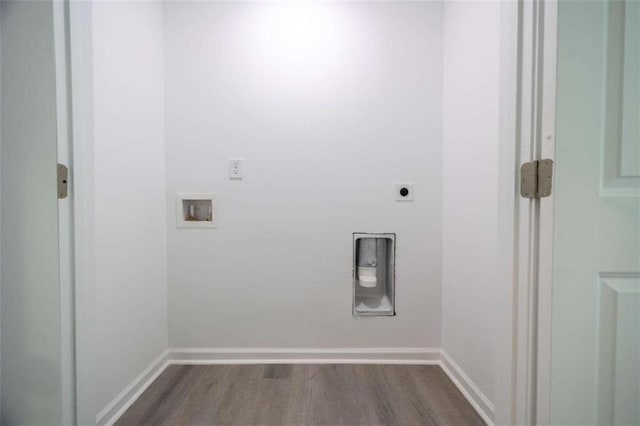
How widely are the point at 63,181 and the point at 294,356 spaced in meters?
1.51

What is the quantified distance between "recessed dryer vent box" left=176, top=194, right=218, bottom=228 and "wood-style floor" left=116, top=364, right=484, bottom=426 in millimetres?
820

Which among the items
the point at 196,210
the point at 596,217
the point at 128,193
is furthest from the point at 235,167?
the point at 596,217

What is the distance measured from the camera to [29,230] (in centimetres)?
66

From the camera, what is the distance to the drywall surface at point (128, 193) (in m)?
1.28

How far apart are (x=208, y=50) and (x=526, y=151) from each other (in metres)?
1.75

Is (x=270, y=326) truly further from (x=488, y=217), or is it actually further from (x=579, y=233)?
(x=579, y=233)

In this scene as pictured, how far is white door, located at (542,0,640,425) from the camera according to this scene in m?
0.61

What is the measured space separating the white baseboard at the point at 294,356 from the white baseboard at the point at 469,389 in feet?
0.36

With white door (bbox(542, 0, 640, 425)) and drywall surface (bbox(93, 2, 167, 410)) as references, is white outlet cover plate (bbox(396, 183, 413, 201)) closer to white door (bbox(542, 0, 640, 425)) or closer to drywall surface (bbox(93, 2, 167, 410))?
white door (bbox(542, 0, 640, 425))

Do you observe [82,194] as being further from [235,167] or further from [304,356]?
[304,356]

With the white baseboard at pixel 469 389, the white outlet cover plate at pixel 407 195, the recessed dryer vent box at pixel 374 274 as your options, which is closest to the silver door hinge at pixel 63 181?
the recessed dryer vent box at pixel 374 274

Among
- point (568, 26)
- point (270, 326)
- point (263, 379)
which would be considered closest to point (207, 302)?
point (270, 326)

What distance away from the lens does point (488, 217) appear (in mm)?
1354

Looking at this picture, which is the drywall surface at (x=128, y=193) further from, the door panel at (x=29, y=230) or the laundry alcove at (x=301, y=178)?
the door panel at (x=29, y=230)
